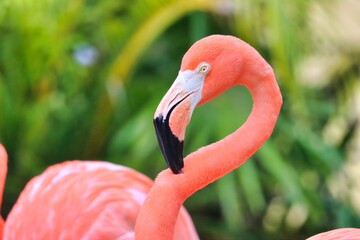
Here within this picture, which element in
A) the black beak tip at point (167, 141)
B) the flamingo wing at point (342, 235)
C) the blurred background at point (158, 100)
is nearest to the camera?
the black beak tip at point (167, 141)

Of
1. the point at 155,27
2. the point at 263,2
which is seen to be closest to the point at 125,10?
the point at 155,27

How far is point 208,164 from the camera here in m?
1.98

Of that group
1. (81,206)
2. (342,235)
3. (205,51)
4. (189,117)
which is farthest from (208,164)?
(81,206)

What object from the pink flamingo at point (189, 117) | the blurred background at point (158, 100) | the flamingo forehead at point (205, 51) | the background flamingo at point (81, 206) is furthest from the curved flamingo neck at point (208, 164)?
the blurred background at point (158, 100)

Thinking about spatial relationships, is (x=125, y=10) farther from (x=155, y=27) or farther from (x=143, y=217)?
(x=143, y=217)

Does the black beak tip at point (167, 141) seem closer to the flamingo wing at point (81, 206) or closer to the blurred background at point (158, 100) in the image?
the flamingo wing at point (81, 206)

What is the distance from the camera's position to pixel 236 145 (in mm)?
2002

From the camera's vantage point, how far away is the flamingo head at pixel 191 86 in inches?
73.6

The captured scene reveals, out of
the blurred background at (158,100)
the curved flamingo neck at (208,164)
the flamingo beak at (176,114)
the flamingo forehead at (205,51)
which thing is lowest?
the blurred background at (158,100)

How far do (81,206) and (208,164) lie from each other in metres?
0.61

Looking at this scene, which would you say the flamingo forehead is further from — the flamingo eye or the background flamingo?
the background flamingo

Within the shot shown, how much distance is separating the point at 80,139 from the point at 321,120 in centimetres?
121

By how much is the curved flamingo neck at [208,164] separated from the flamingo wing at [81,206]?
509 mm

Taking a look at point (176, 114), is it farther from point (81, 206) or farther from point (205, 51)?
point (81, 206)
